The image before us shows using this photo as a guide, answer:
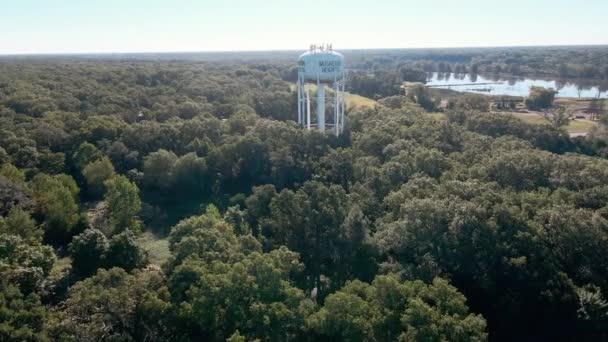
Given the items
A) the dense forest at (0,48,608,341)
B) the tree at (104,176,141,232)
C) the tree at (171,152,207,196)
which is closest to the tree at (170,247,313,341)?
the dense forest at (0,48,608,341)

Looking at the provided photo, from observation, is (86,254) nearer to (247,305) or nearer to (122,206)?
(122,206)

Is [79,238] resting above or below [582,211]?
below

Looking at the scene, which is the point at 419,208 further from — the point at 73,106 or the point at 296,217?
the point at 73,106

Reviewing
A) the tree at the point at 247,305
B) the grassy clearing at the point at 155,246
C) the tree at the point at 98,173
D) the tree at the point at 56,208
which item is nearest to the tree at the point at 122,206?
the grassy clearing at the point at 155,246

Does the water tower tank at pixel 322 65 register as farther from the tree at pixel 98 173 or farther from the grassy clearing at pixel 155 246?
the grassy clearing at pixel 155 246

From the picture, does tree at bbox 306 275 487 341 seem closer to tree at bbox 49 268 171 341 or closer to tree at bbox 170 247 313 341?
tree at bbox 170 247 313 341

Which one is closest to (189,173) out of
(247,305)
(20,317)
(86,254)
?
(86,254)

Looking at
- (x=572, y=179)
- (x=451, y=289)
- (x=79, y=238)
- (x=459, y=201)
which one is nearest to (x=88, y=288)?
(x=79, y=238)
